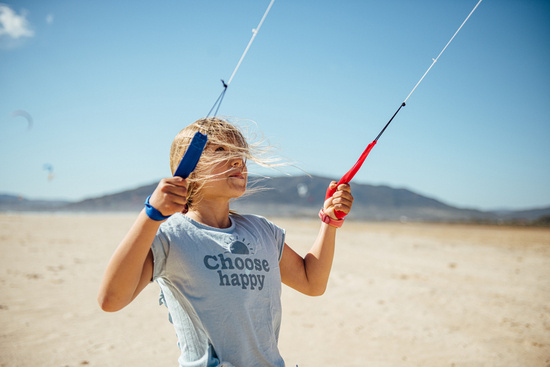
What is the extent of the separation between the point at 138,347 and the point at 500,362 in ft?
12.2

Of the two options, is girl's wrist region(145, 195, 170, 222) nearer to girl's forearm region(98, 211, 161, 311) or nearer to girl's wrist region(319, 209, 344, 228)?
girl's forearm region(98, 211, 161, 311)

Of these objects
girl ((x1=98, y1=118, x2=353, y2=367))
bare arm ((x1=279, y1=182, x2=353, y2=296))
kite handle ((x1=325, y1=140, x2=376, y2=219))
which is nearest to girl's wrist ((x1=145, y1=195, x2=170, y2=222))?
A: girl ((x1=98, y1=118, x2=353, y2=367))

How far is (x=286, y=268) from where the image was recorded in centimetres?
177

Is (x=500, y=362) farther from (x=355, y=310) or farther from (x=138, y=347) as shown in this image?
(x=138, y=347)

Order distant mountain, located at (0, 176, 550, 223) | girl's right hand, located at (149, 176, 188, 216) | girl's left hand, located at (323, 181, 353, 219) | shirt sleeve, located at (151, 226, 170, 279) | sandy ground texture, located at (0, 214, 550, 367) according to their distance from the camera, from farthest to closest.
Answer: distant mountain, located at (0, 176, 550, 223) < sandy ground texture, located at (0, 214, 550, 367) < girl's left hand, located at (323, 181, 353, 219) < shirt sleeve, located at (151, 226, 170, 279) < girl's right hand, located at (149, 176, 188, 216)

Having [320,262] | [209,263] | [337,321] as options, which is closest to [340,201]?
[320,262]

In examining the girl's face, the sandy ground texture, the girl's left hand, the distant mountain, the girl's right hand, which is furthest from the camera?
the distant mountain

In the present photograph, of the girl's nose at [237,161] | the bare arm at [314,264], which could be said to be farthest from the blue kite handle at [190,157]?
the bare arm at [314,264]

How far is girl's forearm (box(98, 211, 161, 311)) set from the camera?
1.17 m

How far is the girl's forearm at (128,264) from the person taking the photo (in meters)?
1.17

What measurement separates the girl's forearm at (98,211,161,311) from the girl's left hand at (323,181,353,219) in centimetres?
84

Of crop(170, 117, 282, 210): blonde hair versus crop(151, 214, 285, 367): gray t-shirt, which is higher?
crop(170, 117, 282, 210): blonde hair

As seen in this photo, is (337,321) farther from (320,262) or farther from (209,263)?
(209,263)

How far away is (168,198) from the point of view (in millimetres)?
1131
